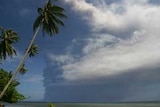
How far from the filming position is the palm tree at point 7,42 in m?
57.6

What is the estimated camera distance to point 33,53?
259ft

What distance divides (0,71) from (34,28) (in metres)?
16.1

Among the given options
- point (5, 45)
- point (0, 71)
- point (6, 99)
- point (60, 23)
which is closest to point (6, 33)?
point (5, 45)

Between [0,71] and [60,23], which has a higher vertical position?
[60,23]

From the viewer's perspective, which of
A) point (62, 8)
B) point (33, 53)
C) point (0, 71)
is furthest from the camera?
point (33, 53)

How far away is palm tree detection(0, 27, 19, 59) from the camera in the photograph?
57.6 metres

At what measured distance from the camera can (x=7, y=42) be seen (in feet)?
194

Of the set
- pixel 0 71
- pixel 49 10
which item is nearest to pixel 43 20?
pixel 49 10

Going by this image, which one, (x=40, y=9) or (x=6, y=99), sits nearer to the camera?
(x=40, y=9)

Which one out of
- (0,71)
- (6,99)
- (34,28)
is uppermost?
(34,28)

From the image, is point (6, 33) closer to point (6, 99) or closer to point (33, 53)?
point (6, 99)

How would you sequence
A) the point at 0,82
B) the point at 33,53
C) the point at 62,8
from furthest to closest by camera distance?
the point at 33,53
the point at 0,82
the point at 62,8

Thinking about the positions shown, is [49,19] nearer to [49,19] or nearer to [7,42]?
[49,19]

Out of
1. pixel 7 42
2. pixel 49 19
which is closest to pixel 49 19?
pixel 49 19
